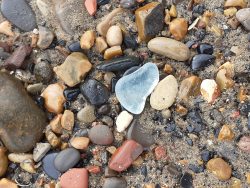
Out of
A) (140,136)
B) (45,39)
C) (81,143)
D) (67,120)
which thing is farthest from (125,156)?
(45,39)

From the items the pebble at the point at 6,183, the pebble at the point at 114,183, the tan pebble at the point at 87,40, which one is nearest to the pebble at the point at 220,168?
the pebble at the point at 114,183

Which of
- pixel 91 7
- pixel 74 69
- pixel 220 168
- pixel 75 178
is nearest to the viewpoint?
pixel 220 168

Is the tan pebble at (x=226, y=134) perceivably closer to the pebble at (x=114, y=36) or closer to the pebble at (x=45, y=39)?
the pebble at (x=114, y=36)

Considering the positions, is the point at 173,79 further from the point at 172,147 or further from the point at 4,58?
the point at 4,58

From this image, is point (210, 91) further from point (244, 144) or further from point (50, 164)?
point (50, 164)

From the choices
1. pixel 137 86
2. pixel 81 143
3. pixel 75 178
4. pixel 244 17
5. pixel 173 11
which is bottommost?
pixel 75 178

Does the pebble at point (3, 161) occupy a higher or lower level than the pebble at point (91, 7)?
lower
